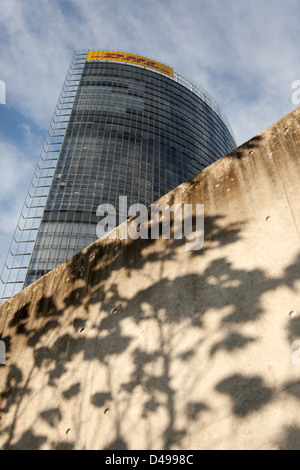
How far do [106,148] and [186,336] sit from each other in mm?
40430

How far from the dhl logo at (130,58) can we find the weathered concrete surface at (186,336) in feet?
190

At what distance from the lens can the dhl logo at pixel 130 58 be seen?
5256cm

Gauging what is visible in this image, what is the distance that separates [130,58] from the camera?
176 feet

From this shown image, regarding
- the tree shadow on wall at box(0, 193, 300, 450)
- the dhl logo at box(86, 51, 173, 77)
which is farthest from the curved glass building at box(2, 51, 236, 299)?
the tree shadow on wall at box(0, 193, 300, 450)

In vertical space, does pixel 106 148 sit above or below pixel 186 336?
above

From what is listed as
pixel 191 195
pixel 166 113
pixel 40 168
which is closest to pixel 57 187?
pixel 40 168

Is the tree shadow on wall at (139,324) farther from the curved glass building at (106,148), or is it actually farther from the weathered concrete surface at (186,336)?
the curved glass building at (106,148)

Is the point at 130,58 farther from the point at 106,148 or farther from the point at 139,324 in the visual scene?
the point at 139,324

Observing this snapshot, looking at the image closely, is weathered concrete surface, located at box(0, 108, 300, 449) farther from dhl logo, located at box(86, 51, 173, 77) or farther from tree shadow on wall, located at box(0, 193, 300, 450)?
dhl logo, located at box(86, 51, 173, 77)

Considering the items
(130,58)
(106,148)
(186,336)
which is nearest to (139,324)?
(186,336)

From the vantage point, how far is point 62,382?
338cm

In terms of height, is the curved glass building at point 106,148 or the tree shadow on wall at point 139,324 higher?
the curved glass building at point 106,148

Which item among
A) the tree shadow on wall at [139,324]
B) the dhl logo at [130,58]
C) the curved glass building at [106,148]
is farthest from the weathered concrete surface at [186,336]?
the dhl logo at [130,58]
